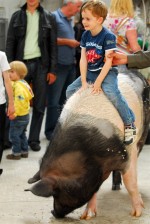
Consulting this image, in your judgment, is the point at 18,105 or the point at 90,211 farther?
the point at 18,105

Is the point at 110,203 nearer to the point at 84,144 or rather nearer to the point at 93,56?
the point at 84,144

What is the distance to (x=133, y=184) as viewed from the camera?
4234mm

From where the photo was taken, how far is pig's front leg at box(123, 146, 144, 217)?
420cm

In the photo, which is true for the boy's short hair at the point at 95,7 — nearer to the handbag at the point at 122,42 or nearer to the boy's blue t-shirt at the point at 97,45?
the boy's blue t-shirt at the point at 97,45

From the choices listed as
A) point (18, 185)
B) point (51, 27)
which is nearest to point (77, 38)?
point (51, 27)

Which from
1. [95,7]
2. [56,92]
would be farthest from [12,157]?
[95,7]

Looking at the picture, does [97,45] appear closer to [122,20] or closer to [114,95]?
[114,95]

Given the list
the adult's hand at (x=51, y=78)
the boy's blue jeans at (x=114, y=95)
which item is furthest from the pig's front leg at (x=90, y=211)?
the adult's hand at (x=51, y=78)

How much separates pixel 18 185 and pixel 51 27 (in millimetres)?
2288

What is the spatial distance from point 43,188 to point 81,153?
388mm

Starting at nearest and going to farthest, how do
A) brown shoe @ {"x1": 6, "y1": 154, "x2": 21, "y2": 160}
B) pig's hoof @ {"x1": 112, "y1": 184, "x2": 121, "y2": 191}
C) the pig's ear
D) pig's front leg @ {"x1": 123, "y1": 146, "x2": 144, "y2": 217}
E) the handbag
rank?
the pig's ear, pig's front leg @ {"x1": 123, "y1": 146, "x2": 144, "y2": 217}, pig's hoof @ {"x1": 112, "y1": 184, "x2": 121, "y2": 191}, the handbag, brown shoe @ {"x1": 6, "y1": 154, "x2": 21, "y2": 160}

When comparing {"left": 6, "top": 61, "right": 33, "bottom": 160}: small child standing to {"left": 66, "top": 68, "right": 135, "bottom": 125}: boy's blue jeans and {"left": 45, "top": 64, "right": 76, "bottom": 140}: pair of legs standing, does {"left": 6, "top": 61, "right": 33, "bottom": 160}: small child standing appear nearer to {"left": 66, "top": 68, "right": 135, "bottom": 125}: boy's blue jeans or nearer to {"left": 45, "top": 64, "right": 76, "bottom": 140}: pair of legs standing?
{"left": 45, "top": 64, "right": 76, "bottom": 140}: pair of legs standing

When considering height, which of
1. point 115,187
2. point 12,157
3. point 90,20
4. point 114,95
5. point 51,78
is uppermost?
point 90,20

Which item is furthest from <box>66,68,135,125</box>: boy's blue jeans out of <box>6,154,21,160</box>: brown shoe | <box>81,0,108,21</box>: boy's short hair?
<box>6,154,21,160</box>: brown shoe
